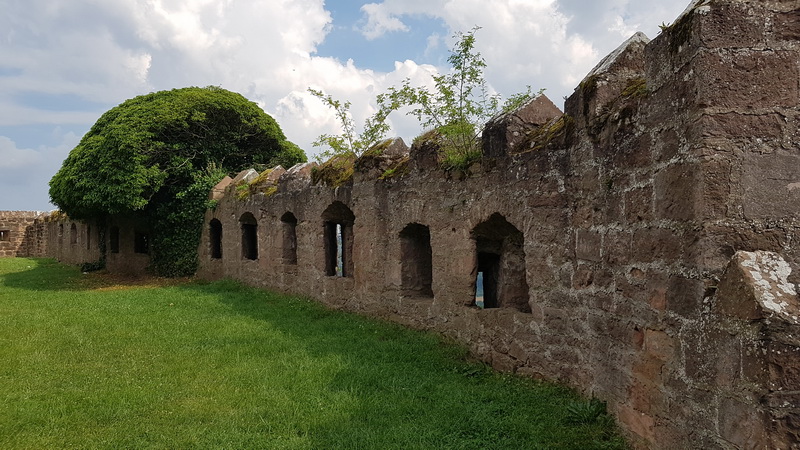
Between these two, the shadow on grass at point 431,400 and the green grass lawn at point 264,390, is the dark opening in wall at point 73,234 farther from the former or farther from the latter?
the shadow on grass at point 431,400

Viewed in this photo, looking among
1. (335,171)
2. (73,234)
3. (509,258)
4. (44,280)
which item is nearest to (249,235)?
(335,171)

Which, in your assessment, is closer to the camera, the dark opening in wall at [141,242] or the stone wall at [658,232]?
the stone wall at [658,232]

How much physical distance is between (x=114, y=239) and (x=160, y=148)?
235 inches

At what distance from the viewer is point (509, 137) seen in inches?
233

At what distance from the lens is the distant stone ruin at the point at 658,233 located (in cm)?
285

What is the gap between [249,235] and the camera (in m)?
14.3

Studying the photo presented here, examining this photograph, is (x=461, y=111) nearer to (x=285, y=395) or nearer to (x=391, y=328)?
(x=391, y=328)

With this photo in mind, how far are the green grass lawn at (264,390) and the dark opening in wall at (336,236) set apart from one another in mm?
1341

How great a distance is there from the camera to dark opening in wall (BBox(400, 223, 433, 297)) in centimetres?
814

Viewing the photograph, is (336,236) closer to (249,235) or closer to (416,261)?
(416,261)

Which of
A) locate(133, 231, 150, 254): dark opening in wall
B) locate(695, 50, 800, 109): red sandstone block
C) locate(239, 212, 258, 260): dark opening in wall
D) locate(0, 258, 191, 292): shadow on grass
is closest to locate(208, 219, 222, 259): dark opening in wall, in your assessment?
locate(0, 258, 191, 292): shadow on grass

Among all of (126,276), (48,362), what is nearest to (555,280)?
(48,362)

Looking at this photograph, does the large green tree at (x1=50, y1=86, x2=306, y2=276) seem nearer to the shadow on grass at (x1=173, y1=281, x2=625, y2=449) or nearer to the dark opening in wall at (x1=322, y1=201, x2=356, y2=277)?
the dark opening in wall at (x1=322, y1=201, x2=356, y2=277)

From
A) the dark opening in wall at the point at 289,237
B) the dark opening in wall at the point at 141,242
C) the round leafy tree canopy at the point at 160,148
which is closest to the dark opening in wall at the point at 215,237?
the round leafy tree canopy at the point at 160,148
